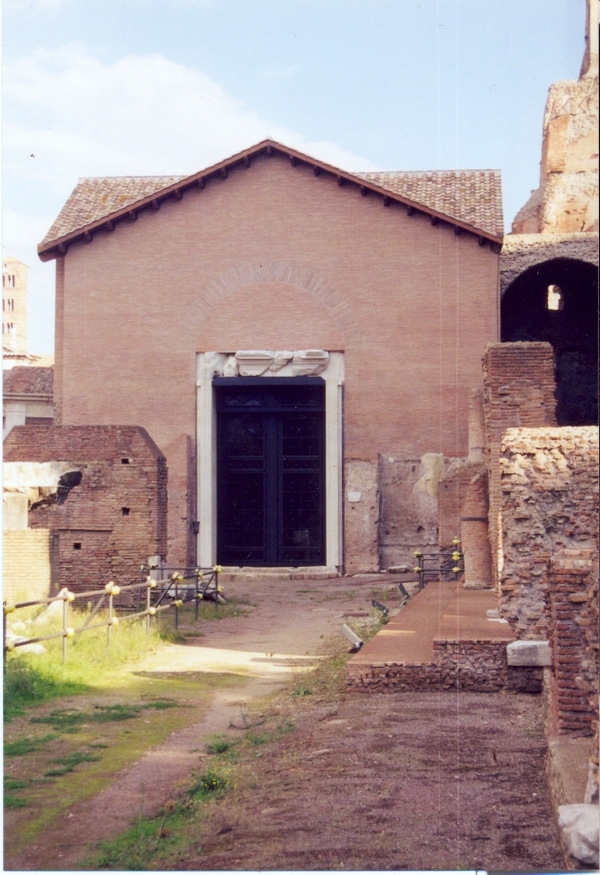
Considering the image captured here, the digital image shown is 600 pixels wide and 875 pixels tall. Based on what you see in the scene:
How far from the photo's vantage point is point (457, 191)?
858 inches

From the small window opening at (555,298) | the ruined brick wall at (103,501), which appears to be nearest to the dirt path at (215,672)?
the ruined brick wall at (103,501)

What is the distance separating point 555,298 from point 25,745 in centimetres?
2199

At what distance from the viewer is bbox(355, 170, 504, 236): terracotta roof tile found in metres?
20.6

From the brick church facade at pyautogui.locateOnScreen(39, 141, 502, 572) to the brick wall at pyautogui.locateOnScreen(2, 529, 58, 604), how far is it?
8449 mm

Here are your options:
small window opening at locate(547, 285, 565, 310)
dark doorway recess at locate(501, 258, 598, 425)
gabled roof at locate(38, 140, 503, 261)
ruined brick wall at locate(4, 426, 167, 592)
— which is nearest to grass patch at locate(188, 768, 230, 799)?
ruined brick wall at locate(4, 426, 167, 592)

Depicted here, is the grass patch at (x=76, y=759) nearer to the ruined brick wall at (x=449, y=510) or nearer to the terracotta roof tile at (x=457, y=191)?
the ruined brick wall at (x=449, y=510)

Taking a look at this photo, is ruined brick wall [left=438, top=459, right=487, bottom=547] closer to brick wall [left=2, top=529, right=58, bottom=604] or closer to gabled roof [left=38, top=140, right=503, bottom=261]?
gabled roof [left=38, top=140, right=503, bottom=261]

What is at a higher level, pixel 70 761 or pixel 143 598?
pixel 143 598

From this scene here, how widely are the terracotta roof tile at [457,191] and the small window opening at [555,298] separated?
401 centimetres

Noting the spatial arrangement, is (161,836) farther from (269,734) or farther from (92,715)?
(92,715)

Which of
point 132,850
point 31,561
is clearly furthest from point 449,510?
point 132,850

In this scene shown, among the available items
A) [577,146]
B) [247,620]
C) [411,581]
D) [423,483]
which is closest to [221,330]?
[423,483]

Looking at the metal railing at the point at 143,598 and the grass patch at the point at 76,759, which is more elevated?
the metal railing at the point at 143,598

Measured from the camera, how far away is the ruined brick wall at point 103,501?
12.7 m
